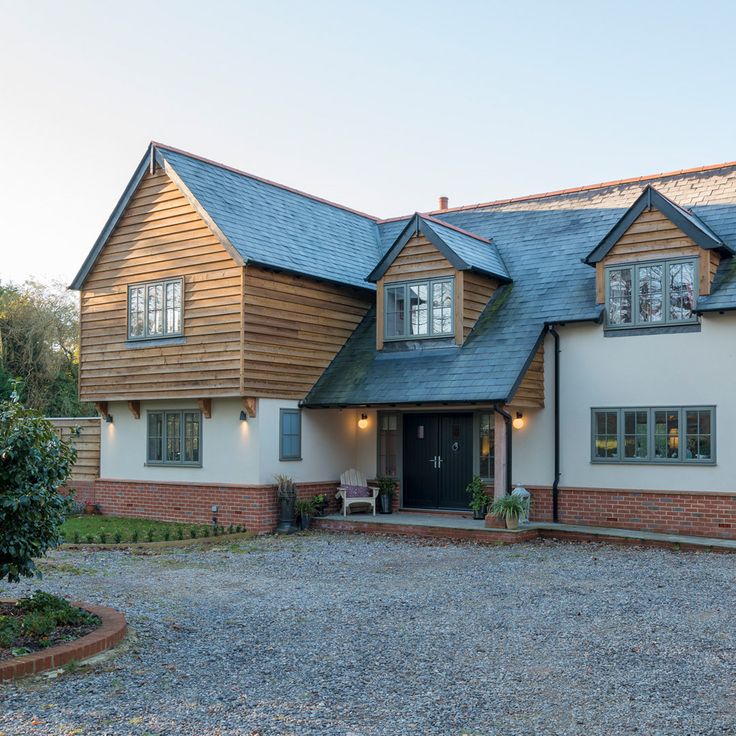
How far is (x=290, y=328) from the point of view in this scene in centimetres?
1845

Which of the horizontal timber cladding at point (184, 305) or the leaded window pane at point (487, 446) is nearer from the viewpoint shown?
the horizontal timber cladding at point (184, 305)

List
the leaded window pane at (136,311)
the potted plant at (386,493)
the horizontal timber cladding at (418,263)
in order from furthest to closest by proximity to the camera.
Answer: the leaded window pane at (136,311)
the potted plant at (386,493)
the horizontal timber cladding at (418,263)

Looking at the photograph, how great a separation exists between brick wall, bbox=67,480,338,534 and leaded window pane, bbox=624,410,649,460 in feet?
20.6

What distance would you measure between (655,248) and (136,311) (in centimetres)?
1074

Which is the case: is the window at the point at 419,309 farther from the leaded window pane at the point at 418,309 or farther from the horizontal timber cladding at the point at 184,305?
the horizontal timber cladding at the point at 184,305

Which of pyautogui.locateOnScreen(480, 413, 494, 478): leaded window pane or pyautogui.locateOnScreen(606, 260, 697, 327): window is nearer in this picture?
pyautogui.locateOnScreen(606, 260, 697, 327): window

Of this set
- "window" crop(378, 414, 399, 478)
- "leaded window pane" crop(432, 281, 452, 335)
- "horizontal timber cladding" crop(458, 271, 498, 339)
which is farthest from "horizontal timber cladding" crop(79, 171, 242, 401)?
"horizontal timber cladding" crop(458, 271, 498, 339)

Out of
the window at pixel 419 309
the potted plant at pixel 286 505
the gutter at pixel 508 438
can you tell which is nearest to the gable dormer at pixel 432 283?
the window at pixel 419 309

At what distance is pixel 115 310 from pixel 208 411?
3518mm

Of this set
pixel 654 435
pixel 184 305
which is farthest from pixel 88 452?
pixel 654 435

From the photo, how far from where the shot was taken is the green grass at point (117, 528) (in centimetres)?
1606

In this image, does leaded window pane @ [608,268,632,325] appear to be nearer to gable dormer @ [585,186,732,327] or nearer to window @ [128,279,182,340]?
gable dormer @ [585,186,732,327]

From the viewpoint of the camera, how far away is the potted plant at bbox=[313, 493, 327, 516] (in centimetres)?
1811

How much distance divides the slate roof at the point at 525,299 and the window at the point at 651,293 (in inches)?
14.9
